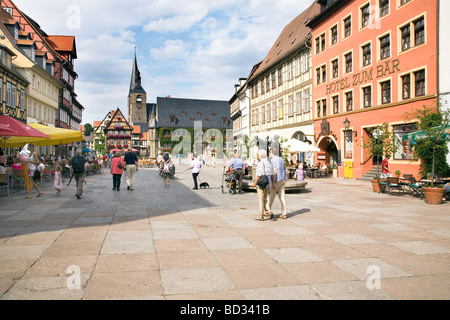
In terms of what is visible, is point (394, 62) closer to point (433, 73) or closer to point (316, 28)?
point (433, 73)

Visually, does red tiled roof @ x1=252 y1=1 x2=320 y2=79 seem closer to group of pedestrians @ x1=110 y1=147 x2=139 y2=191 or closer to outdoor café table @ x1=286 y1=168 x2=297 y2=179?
outdoor café table @ x1=286 y1=168 x2=297 y2=179

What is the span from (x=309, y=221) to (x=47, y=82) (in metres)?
38.1

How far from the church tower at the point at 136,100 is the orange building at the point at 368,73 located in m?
89.2

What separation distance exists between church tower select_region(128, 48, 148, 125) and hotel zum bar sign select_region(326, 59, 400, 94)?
92.2m

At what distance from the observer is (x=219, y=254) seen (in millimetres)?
5707

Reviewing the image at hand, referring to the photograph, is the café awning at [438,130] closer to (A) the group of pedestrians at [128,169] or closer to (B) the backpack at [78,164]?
(A) the group of pedestrians at [128,169]

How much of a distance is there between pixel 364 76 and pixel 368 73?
441mm

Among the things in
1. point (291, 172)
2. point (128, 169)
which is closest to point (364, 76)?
point (291, 172)

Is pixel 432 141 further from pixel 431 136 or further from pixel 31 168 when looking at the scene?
pixel 31 168

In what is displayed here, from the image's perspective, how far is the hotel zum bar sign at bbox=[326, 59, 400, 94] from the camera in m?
20.4

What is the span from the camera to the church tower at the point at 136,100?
111438mm

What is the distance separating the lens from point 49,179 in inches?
A: 826

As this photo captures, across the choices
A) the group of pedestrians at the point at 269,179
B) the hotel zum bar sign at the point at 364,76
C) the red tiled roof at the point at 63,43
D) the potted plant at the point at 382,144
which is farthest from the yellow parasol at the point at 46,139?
the red tiled roof at the point at 63,43

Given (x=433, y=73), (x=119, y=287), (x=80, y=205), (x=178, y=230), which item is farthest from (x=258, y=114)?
(x=119, y=287)
